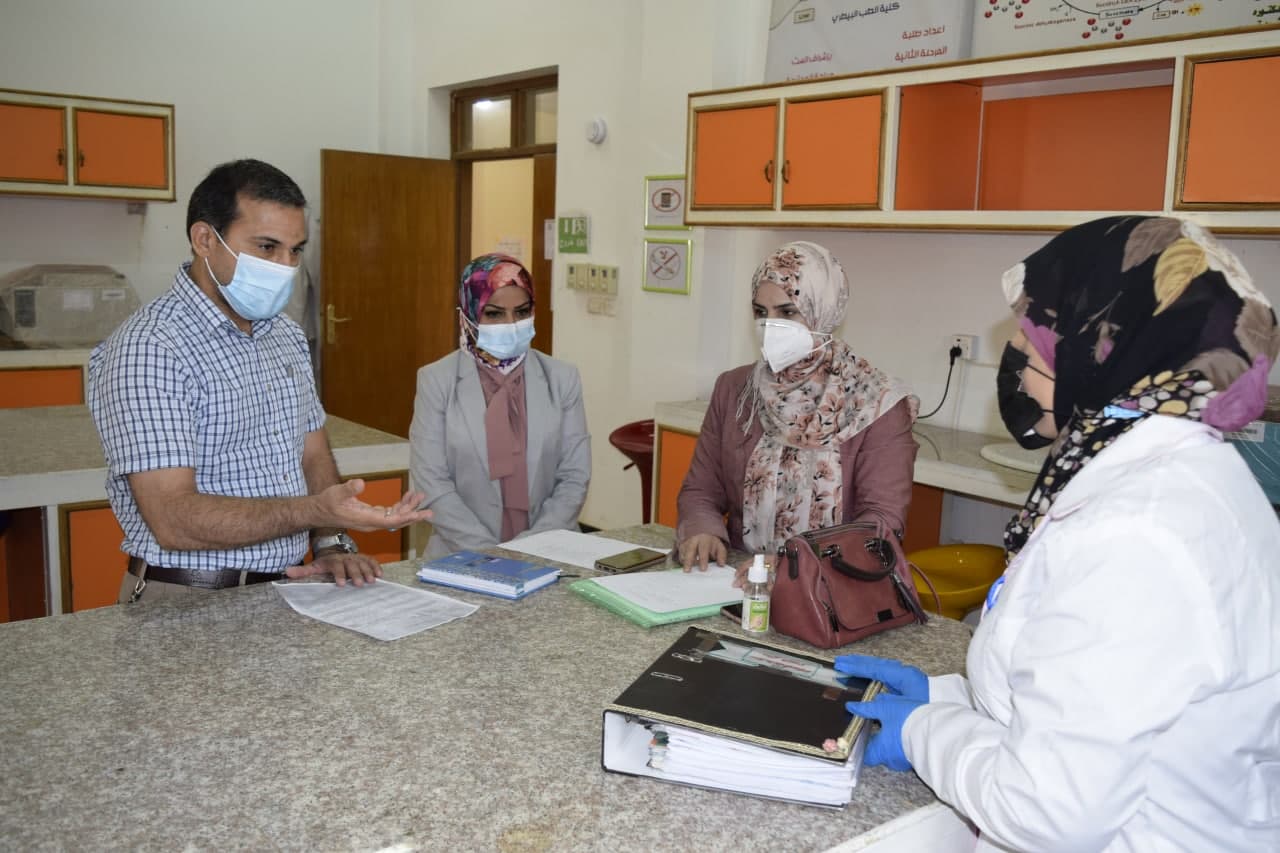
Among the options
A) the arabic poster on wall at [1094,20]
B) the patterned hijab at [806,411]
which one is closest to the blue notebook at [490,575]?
the patterned hijab at [806,411]

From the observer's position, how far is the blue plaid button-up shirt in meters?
1.81

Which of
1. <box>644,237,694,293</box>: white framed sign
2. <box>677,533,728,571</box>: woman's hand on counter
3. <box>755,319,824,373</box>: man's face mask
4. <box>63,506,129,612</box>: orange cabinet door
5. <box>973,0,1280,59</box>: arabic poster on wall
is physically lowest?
<box>63,506,129,612</box>: orange cabinet door

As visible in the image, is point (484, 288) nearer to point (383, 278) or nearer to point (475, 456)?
point (475, 456)

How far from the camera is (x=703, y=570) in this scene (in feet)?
6.52

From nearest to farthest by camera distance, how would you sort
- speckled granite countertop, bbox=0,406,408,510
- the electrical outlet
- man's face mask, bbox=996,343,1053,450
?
man's face mask, bbox=996,343,1053,450 < speckled granite countertop, bbox=0,406,408,510 < the electrical outlet

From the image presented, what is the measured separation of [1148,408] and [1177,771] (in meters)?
0.37

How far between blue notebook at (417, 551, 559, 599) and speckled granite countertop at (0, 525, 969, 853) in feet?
0.38

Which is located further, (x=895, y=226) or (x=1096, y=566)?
(x=895, y=226)

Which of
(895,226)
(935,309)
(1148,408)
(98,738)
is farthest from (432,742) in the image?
(935,309)

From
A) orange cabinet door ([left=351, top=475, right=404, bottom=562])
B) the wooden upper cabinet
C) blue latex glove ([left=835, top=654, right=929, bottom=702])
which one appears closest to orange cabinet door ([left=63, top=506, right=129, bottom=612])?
orange cabinet door ([left=351, top=475, right=404, bottom=562])

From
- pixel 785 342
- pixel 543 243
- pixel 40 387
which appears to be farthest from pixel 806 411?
pixel 40 387

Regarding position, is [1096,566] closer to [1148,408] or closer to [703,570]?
[1148,408]

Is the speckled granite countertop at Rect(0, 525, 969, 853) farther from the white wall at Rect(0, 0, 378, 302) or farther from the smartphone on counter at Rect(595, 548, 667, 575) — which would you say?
the white wall at Rect(0, 0, 378, 302)

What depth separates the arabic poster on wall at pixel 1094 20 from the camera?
2799mm
